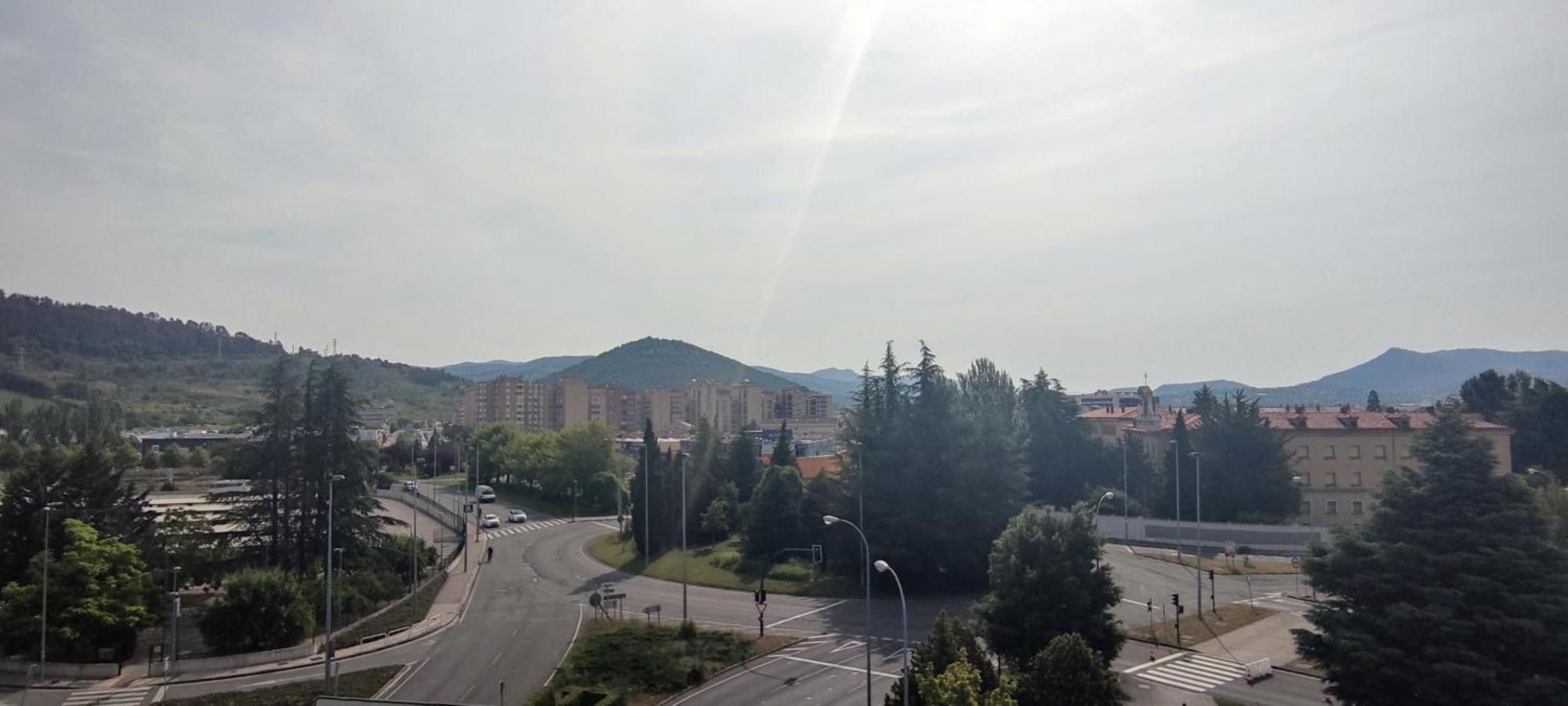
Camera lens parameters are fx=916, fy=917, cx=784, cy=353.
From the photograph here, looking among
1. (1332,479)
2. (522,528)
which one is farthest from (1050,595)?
(522,528)

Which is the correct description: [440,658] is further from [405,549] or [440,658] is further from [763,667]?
[405,549]

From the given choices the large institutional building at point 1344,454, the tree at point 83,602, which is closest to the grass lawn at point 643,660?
the tree at point 83,602

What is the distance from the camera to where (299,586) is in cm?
3706

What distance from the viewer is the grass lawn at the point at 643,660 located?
2816 centimetres

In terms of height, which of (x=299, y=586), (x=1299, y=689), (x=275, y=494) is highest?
(x=275, y=494)

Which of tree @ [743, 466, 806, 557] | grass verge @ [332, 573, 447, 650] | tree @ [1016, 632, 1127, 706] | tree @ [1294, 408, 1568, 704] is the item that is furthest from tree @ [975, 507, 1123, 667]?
grass verge @ [332, 573, 447, 650]

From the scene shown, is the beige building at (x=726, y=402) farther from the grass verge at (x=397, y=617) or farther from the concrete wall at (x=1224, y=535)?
the grass verge at (x=397, y=617)

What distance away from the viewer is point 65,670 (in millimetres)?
32125

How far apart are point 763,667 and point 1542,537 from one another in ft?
73.7

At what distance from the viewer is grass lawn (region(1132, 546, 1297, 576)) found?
50219 mm

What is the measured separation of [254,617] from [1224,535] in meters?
54.2

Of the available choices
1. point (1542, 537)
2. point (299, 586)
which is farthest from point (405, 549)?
point (1542, 537)

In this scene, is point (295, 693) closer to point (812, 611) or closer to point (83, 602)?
point (83, 602)

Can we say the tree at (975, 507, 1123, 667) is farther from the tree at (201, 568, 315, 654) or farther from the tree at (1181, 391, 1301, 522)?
the tree at (1181, 391, 1301, 522)
